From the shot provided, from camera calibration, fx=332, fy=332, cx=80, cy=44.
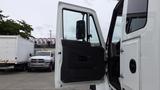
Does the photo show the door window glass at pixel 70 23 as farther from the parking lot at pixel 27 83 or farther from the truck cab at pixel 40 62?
the truck cab at pixel 40 62

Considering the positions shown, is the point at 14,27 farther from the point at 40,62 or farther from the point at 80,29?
the point at 80,29

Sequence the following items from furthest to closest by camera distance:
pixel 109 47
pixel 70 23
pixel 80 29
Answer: pixel 109 47
pixel 70 23
pixel 80 29

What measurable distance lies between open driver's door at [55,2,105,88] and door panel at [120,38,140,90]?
0.80 metres

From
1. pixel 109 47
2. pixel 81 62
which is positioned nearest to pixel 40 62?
pixel 109 47

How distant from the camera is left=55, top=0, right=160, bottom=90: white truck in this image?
2822mm

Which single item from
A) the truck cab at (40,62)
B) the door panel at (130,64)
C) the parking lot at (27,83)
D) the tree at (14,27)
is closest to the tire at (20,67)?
the truck cab at (40,62)

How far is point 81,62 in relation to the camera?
4219 millimetres

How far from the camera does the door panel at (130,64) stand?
296cm

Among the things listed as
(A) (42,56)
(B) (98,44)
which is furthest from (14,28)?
(B) (98,44)

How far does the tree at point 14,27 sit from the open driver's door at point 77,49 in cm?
3753

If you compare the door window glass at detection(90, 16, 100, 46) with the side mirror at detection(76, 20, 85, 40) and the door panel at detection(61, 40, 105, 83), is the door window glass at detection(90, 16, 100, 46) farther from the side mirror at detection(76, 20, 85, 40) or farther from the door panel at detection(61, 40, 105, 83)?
the side mirror at detection(76, 20, 85, 40)

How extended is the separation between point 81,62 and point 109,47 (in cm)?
60

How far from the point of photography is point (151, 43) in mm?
2631

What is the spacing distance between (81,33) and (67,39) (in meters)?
0.24
